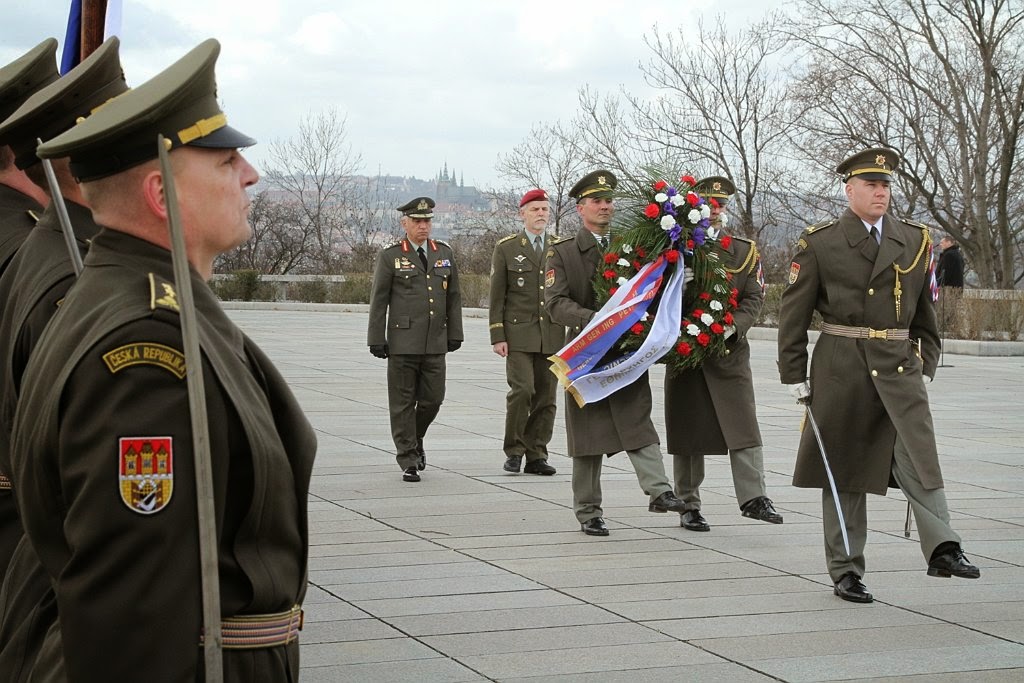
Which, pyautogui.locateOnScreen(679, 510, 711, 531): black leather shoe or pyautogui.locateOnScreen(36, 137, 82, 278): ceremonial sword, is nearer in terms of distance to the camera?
pyautogui.locateOnScreen(36, 137, 82, 278): ceremonial sword

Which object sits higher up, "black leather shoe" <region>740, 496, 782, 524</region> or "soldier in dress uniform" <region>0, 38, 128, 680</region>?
"soldier in dress uniform" <region>0, 38, 128, 680</region>

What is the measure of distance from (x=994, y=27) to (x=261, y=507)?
1229 inches

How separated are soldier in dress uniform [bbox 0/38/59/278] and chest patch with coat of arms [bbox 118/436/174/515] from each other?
1967 millimetres

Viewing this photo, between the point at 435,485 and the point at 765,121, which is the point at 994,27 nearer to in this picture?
the point at 765,121

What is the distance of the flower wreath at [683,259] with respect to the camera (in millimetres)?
8492

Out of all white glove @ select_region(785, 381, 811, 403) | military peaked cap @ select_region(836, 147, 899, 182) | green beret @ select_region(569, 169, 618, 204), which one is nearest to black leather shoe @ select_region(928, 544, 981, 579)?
white glove @ select_region(785, 381, 811, 403)

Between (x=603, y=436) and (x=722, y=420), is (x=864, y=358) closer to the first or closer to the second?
(x=722, y=420)

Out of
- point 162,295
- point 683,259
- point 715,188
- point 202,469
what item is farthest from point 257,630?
point 715,188

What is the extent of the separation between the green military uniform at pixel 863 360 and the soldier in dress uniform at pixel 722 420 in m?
1.38

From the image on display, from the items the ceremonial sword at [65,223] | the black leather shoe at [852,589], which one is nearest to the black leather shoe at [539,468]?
the black leather shoe at [852,589]

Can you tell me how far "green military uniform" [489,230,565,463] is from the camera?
10844 millimetres

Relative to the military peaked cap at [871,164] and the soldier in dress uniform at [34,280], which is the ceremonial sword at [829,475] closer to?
the military peaked cap at [871,164]

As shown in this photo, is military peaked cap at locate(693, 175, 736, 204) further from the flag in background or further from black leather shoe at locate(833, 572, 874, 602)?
the flag in background

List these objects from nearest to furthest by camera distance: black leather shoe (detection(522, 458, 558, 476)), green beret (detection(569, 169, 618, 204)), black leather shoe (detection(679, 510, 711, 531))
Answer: black leather shoe (detection(679, 510, 711, 531)), green beret (detection(569, 169, 618, 204)), black leather shoe (detection(522, 458, 558, 476))
